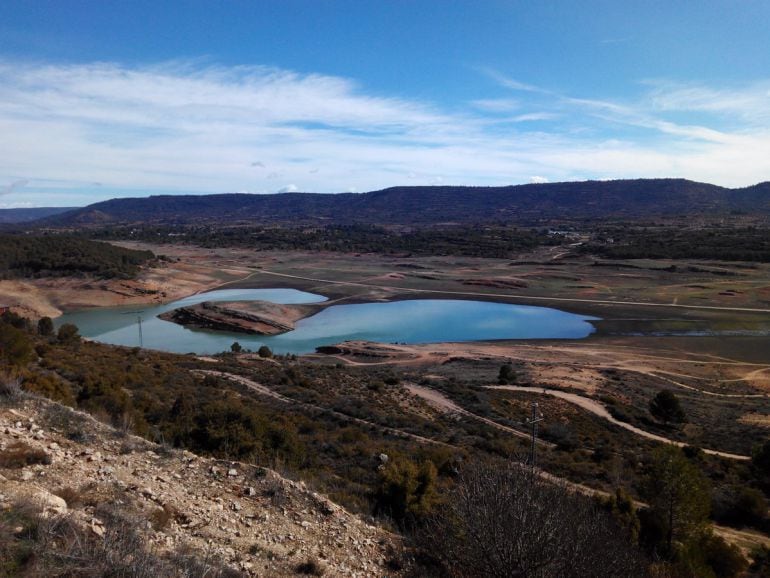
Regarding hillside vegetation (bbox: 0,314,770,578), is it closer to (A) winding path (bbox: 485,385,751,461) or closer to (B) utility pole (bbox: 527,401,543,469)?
(B) utility pole (bbox: 527,401,543,469)

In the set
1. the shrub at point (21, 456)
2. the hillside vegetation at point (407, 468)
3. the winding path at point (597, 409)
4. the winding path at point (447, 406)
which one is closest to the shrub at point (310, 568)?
the hillside vegetation at point (407, 468)

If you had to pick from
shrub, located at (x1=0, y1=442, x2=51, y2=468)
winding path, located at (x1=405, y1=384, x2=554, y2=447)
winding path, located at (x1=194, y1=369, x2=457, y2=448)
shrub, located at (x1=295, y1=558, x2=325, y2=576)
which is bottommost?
winding path, located at (x1=405, y1=384, x2=554, y2=447)

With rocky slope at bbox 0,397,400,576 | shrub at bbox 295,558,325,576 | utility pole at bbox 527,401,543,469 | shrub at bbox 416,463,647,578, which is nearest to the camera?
shrub at bbox 416,463,647,578

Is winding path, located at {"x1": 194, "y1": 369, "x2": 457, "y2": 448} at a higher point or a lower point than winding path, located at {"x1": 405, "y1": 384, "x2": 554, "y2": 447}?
higher

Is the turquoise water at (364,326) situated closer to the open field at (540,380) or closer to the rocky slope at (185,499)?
the open field at (540,380)

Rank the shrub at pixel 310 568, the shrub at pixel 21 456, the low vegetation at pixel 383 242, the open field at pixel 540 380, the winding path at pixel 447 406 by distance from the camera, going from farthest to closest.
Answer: the low vegetation at pixel 383 242
the winding path at pixel 447 406
the open field at pixel 540 380
the shrub at pixel 21 456
the shrub at pixel 310 568

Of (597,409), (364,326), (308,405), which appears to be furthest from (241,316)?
(597,409)

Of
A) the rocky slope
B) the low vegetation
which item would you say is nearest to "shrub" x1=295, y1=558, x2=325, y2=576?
the rocky slope
